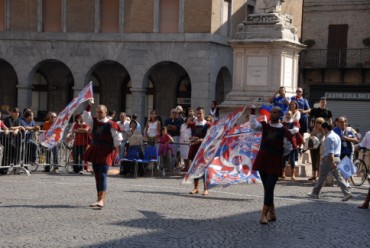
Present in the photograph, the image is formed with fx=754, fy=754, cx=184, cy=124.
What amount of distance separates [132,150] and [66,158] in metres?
2.28

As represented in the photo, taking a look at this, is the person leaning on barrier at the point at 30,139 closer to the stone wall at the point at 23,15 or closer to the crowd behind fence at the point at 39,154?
the crowd behind fence at the point at 39,154

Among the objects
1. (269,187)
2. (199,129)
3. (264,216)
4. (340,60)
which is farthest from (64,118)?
(340,60)

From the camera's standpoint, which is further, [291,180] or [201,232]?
[291,180]

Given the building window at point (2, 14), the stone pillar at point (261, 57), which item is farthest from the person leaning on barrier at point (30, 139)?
the building window at point (2, 14)

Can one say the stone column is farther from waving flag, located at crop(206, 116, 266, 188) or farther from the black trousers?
the black trousers

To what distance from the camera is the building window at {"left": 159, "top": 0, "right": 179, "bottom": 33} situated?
120ft

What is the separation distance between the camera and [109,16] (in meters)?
37.9

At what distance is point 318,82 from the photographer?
1768 inches

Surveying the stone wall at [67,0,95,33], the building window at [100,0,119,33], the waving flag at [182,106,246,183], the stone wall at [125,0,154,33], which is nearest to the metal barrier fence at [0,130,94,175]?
the waving flag at [182,106,246,183]

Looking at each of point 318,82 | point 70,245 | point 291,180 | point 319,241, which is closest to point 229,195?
point 291,180

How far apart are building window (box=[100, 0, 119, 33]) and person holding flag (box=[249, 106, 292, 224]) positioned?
26082 mm

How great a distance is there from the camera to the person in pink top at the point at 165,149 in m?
20.2

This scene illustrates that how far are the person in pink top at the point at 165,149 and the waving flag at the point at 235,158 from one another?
15.6 ft

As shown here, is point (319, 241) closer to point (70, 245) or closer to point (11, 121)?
point (70, 245)
